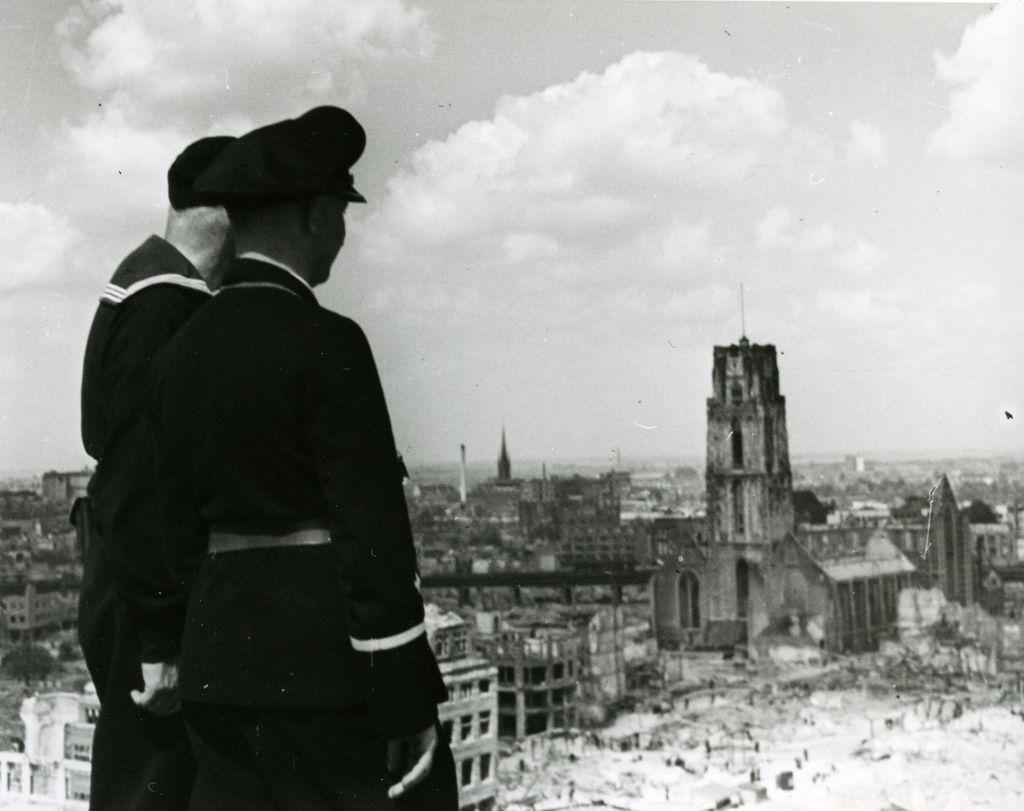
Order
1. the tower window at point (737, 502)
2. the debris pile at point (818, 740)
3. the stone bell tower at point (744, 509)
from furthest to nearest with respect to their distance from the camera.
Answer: the tower window at point (737, 502) → the stone bell tower at point (744, 509) → the debris pile at point (818, 740)

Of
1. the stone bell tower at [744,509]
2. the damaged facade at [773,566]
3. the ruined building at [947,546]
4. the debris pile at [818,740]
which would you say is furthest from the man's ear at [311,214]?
the stone bell tower at [744,509]

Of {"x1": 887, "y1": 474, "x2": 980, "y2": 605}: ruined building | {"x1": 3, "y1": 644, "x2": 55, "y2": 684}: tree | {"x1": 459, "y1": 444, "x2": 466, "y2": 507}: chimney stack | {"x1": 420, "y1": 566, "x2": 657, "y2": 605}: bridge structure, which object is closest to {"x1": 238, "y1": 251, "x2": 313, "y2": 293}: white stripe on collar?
{"x1": 420, "y1": 566, "x2": 657, "y2": 605}: bridge structure

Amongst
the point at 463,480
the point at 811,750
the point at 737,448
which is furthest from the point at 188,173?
the point at 737,448

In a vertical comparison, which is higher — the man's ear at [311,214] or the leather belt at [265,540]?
the man's ear at [311,214]

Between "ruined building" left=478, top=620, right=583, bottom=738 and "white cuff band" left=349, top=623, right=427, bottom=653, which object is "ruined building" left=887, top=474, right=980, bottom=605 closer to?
"ruined building" left=478, top=620, right=583, bottom=738

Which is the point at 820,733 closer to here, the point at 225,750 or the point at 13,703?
the point at 13,703

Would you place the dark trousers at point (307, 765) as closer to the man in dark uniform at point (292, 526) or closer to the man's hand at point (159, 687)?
the man in dark uniform at point (292, 526)
